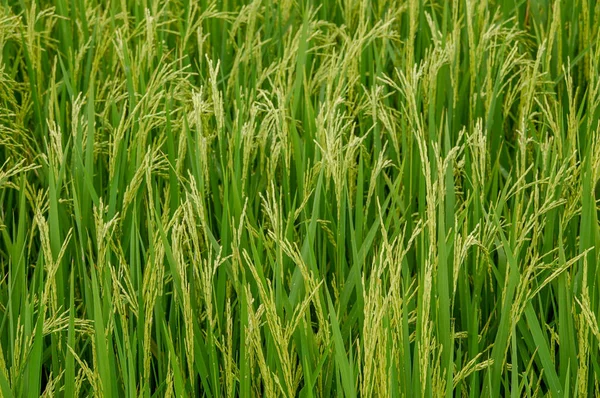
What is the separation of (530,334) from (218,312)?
588 millimetres

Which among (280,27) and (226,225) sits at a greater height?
(280,27)

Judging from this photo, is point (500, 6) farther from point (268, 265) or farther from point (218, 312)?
point (218, 312)

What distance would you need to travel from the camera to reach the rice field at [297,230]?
5.02 feet

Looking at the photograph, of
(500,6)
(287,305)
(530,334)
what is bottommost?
(530,334)

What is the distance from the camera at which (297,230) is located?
219 cm

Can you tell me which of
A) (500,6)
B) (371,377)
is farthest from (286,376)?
Answer: (500,6)

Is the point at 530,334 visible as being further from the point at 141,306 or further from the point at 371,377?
the point at 141,306

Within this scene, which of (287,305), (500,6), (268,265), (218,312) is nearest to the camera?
(287,305)

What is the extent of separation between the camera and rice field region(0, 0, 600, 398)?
153 cm

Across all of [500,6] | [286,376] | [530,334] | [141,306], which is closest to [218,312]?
[141,306]

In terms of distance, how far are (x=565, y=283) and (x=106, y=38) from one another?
4.99 ft

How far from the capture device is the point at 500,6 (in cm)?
302

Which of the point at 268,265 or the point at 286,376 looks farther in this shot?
the point at 268,265

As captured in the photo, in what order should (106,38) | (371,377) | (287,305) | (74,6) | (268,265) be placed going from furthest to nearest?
(74,6) < (106,38) < (268,265) < (287,305) < (371,377)
